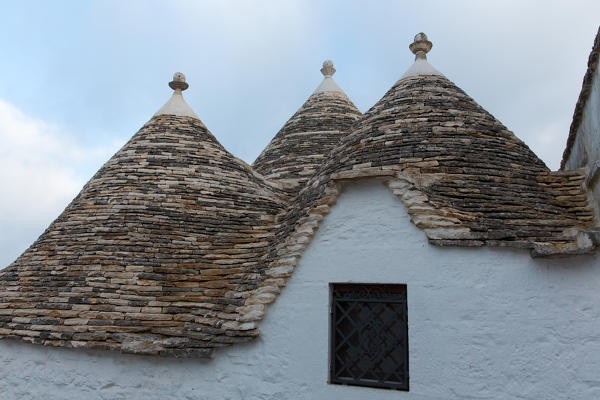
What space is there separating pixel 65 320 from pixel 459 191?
4.65m

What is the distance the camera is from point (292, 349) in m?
4.88

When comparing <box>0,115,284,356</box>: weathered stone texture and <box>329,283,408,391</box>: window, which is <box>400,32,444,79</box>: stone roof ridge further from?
<box>329,283,408,391</box>: window

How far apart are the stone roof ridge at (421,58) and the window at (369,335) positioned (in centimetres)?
381

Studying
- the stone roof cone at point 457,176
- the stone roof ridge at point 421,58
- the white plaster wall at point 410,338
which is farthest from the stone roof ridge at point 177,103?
the white plaster wall at point 410,338

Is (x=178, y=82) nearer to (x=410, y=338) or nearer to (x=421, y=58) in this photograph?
(x=421, y=58)

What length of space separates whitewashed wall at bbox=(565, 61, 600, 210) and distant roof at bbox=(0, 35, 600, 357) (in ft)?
1.03

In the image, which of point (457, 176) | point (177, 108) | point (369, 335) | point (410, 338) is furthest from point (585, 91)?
point (177, 108)

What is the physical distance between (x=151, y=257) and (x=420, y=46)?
5.15 m

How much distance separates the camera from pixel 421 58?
7523 mm

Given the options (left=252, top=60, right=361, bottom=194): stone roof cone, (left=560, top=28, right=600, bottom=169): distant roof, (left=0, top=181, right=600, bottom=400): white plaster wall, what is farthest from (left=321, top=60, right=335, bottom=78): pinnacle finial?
(left=0, top=181, right=600, bottom=400): white plaster wall

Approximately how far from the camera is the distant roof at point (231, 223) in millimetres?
4906

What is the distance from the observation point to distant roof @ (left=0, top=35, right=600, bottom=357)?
491 centimetres

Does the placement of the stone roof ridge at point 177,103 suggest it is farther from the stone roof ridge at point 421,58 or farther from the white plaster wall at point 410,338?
the white plaster wall at point 410,338

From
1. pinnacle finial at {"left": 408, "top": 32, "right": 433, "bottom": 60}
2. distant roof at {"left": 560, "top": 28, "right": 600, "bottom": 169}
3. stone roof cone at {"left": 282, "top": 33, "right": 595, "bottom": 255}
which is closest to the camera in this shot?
stone roof cone at {"left": 282, "top": 33, "right": 595, "bottom": 255}
